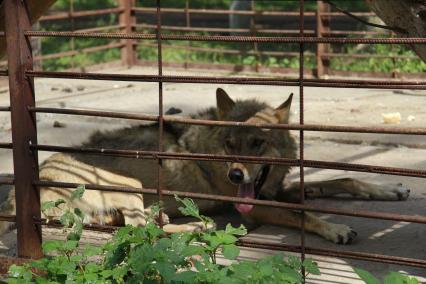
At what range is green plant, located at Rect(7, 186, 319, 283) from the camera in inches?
156

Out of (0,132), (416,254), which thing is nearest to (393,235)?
(416,254)

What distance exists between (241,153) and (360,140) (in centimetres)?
292

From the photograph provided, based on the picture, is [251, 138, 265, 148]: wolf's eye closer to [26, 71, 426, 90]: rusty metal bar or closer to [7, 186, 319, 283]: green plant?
[26, 71, 426, 90]: rusty metal bar

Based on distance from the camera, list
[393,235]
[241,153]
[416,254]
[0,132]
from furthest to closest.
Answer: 1. [0,132]
2. [241,153]
3. [393,235]
4. [416,254]

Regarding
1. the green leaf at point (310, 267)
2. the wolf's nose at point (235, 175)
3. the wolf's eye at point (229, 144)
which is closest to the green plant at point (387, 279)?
the green leaf at point (310, 267)

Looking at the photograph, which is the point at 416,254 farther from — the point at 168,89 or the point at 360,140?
the point at 168,89

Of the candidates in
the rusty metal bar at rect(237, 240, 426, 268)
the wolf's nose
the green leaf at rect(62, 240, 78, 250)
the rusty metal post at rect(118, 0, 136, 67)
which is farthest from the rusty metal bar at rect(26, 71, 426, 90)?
the rusty metal post at rect(118, 0, 136, 67)

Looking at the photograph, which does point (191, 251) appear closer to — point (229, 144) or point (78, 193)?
point (78, 193)

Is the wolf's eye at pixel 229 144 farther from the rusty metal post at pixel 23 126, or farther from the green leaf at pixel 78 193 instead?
the green leaf at pixel 78 193

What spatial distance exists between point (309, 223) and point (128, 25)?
9714mm

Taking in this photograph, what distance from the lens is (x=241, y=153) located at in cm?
638

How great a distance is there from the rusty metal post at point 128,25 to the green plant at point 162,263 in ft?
34.9

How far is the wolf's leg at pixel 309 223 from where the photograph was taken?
5.83 metres

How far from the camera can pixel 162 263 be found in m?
4.00
